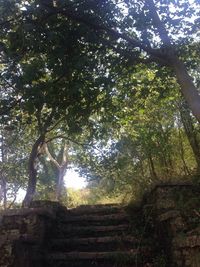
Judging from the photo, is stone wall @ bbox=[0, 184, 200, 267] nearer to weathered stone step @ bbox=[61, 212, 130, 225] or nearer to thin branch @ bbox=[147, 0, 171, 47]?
weathered stone step @ bbox=[61, 212, 130, 225]

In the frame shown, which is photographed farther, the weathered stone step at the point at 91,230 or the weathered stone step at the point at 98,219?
the weathered stone step at the point at 98,219

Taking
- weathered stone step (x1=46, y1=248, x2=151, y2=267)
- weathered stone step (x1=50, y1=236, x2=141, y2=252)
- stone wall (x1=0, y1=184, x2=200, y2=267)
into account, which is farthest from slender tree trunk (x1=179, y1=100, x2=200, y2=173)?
weathered stone step (x1=46, y1=248, x2=151, y2=267)

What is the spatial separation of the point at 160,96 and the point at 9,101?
349cm

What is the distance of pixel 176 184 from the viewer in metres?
6.83

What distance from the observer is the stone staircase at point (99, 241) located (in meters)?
6.86

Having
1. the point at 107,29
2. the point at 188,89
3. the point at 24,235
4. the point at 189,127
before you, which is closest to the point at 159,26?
the point at 107,29

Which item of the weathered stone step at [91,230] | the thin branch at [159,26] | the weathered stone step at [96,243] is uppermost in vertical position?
the thin branch at [159,26]

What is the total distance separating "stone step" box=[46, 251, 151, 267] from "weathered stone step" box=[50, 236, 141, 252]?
0.38 meters

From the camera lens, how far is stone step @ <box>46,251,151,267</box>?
6.71 meters

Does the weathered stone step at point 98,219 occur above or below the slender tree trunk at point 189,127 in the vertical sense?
below

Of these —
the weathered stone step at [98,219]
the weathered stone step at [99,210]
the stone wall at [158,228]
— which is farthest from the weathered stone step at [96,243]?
the weathered stone step at [99,210]

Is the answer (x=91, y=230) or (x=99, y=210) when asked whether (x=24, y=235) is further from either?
(x=99, y=210)

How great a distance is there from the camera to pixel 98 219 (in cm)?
855

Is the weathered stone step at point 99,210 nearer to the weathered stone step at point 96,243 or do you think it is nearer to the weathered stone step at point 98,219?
the weathered stone step at point 98,219
